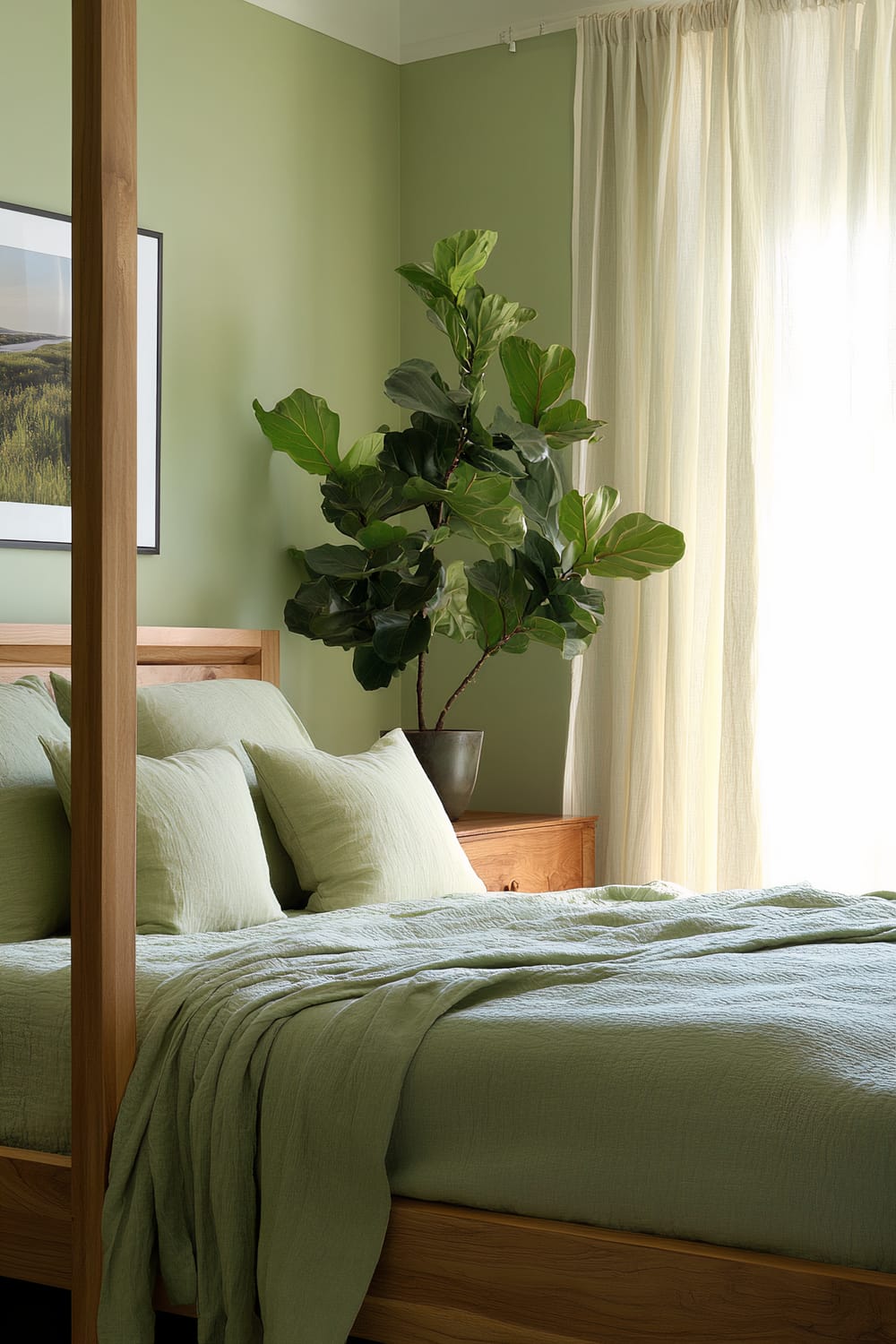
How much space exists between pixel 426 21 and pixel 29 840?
3162 mm

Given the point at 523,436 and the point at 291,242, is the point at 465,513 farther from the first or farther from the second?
the point at 291,242

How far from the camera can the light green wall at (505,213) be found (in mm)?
4613

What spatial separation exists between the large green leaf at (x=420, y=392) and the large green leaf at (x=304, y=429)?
249mm

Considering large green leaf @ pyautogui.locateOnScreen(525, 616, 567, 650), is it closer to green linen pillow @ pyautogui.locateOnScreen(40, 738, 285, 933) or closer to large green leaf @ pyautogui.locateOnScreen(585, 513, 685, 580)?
large green leaf @ pyautogui.locateOnScreen(585, 513, 685, 580)

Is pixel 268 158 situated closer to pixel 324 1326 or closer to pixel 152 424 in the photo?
pixel 152 424

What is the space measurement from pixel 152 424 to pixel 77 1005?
2.13m

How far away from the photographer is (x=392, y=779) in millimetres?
3311

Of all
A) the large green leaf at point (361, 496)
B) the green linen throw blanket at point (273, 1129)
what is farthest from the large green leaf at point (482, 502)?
the green linen throw blanket at point (273, 1129)

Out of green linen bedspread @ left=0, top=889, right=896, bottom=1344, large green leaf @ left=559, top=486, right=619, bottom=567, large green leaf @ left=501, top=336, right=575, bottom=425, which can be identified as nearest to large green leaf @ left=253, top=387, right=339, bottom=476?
large green leaf @ left=501, top=336, right=575, bottom=425

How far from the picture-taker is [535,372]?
402 centimetres

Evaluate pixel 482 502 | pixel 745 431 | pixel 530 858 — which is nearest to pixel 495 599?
pixel 482 502

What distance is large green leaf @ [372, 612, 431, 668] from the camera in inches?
156

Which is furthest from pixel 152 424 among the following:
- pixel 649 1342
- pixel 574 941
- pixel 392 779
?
pixel 649 1342

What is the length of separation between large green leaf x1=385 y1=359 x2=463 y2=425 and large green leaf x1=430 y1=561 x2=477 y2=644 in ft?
1.34
